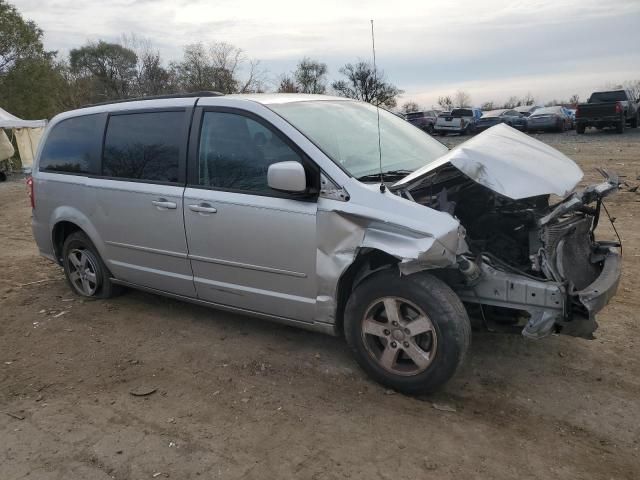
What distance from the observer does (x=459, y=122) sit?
27719 mm

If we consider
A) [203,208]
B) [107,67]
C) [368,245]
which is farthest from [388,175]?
[107,67]

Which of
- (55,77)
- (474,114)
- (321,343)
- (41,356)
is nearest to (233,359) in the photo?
(321,343)

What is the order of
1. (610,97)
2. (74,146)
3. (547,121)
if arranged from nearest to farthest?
(74,146)
(610,97)
(547,121)

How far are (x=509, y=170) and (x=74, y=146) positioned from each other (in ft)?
12.6

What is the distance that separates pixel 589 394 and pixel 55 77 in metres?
31.7

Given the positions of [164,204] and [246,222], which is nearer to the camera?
[246,222]

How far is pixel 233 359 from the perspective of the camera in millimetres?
3922

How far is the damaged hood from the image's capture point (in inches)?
124

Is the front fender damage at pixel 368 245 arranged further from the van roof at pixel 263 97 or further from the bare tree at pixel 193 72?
the bare tree at pixel 193 72

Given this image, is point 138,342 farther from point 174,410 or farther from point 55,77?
point 55,77

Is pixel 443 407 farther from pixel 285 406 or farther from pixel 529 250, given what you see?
pixel 529 250

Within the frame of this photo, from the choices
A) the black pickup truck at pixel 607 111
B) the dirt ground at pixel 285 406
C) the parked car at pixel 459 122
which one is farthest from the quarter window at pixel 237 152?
the parked car at pixel 459 122

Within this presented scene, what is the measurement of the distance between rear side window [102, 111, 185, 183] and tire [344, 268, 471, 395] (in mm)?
1804

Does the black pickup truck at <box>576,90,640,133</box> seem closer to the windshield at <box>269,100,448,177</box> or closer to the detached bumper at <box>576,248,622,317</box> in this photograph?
the windshield at <box>269,100,448,177</box>
